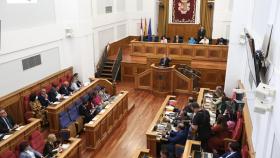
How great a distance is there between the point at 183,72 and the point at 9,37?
22.3 feet

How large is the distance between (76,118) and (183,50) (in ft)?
21.5

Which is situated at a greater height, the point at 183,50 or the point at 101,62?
the point at 183,50

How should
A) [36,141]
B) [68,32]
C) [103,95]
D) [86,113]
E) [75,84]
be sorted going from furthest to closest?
[68,32] → [75,84] → [103,95] → [86,113] → [36,141]

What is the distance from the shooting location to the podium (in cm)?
1167

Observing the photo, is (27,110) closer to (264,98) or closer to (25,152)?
(25,152)

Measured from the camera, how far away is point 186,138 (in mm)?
6883

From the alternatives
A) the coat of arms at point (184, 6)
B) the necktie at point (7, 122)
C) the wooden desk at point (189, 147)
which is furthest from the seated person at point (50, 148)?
the coat of arms at point (184, 6)

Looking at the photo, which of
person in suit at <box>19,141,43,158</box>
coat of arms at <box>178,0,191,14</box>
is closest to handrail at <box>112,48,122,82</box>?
coat of arms at <box>178,0,191,14</box>

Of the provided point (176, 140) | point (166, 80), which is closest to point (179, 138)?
point (176, 140)

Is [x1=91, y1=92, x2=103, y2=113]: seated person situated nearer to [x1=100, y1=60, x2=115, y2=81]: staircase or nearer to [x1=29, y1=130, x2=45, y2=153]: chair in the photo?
[x1=29, y1=130, x2=45, y2=153]: chair

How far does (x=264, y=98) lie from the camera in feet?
11.9

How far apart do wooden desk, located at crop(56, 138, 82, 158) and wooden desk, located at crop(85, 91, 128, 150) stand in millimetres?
782

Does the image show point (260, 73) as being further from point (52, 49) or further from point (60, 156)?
point (52, 49)

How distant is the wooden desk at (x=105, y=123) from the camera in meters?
7.69
